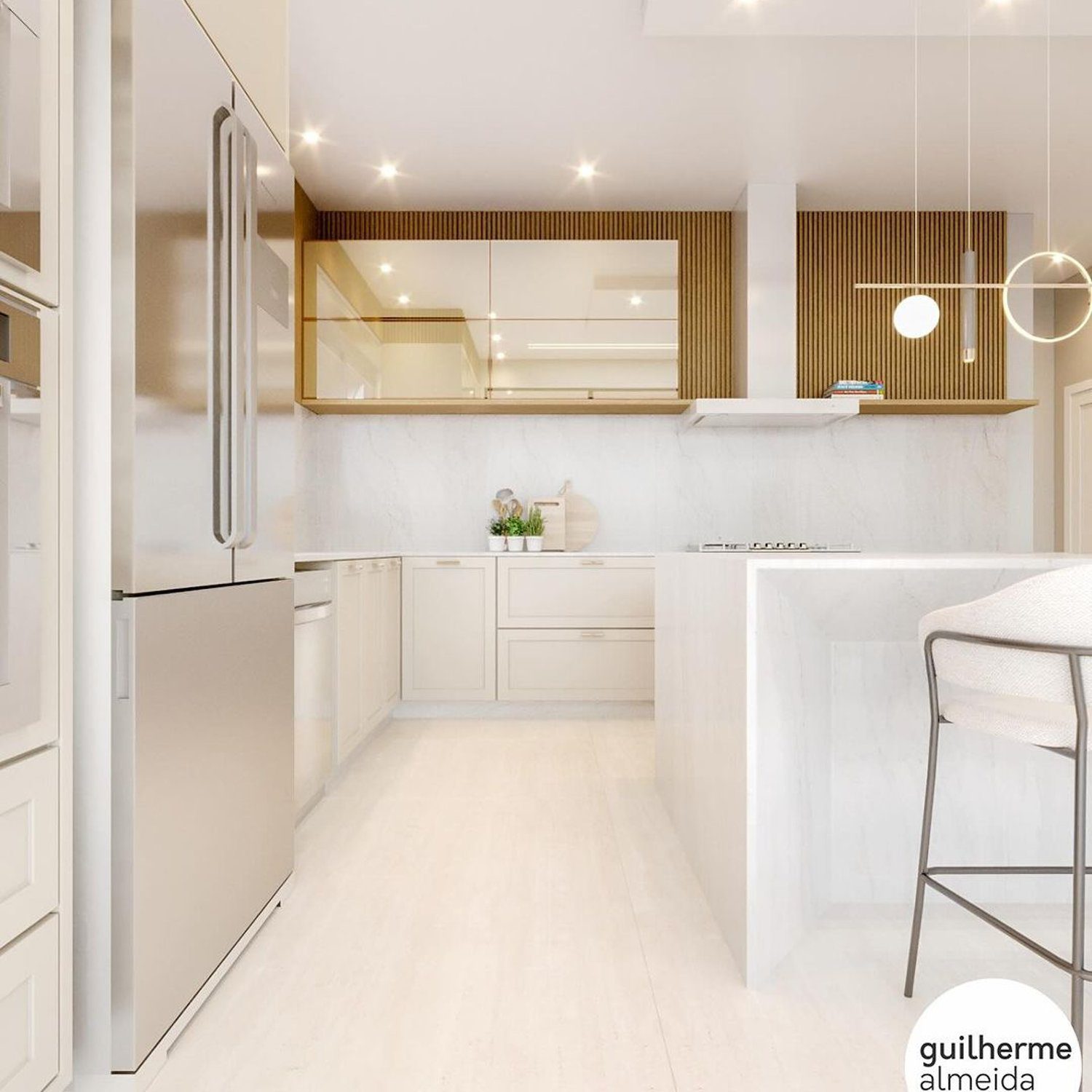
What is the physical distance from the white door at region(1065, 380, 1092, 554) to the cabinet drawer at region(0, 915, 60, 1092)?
20.6ft

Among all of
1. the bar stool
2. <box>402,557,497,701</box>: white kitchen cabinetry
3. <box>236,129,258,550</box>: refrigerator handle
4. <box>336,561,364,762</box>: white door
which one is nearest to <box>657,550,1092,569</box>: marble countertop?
the bar stool

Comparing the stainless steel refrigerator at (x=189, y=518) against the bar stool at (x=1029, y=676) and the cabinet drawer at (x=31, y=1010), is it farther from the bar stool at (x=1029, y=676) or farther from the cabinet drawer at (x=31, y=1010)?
the bar stool at (x=1029, y=676)

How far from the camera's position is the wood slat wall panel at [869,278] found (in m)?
4.86

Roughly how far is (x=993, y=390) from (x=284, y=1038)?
4.68 metres

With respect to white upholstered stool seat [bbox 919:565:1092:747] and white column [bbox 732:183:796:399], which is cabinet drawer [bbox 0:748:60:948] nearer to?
white upholstered stool seat [bbox 919:565:1092:747]

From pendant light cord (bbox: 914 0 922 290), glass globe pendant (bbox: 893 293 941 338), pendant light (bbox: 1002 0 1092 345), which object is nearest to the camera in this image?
pendant light (bbox: 1002 0 1092 345)

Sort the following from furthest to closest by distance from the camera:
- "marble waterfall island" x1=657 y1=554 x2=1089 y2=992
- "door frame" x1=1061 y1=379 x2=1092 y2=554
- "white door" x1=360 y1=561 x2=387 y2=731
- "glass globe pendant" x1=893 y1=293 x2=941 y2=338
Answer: "door frame" x1=1061 y1=379 x2=1092 y2=554, "white door" x1=360 y1=561 x2=387 y2=731, "glass globe pendant" x1=893 y1=293 x2=941 y2=338, "marble waterfall island" x1=657 y1=554 x2=1089 y2=992

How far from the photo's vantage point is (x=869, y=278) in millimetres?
4887

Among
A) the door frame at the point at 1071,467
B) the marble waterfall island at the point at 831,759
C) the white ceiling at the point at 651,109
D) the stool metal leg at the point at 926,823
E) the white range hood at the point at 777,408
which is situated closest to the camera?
the stool metal leg at the point at 926,823

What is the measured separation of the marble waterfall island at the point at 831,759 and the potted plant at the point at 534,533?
2443 mm

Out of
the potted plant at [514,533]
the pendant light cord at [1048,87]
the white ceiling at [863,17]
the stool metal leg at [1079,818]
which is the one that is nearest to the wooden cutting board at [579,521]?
the potted plant at [514,533]

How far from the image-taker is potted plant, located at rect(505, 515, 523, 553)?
4.85 m

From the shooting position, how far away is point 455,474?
5.15 meters

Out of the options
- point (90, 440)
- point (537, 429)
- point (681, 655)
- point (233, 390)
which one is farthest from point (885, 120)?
point (90, 440)
